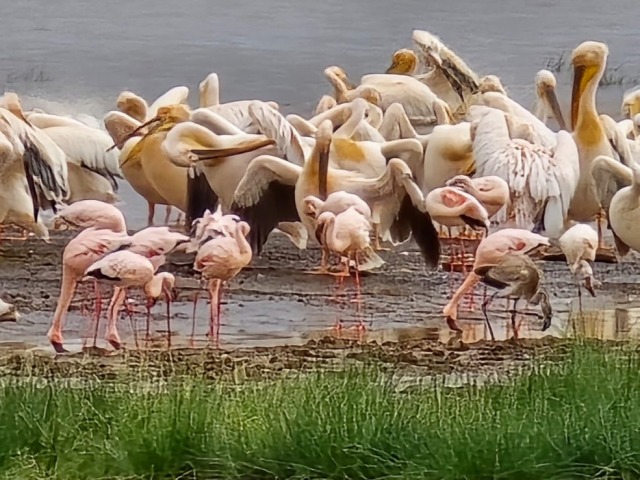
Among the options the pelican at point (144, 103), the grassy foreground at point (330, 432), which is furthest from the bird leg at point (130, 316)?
the pelican at point (144, 103)

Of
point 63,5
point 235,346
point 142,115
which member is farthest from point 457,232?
point 63,5

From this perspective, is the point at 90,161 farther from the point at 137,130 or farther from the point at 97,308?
the point at 97,308

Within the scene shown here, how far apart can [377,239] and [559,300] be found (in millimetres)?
798

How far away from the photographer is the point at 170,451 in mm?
3893

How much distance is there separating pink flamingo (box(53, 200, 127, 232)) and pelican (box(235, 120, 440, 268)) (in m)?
0.48

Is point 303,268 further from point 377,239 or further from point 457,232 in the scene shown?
point 457,232

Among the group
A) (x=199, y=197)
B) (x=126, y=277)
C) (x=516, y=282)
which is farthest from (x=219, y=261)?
(x=516, y=282)

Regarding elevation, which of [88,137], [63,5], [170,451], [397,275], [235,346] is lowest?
[170,451]

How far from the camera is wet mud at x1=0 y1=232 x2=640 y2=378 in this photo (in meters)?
4.55

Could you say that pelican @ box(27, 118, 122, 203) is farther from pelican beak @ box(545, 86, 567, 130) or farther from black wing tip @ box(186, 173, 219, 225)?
pelican beak @ box(545, 86, 567, 130)

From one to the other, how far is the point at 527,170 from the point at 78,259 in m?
1.84

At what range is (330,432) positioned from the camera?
12.7 ft

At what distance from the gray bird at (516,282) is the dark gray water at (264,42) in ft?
2.24

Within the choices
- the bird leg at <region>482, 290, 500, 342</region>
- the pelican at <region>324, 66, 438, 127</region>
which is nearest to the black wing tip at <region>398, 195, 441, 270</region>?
the bird leg at <region>482, 290, 500, 342</region>
